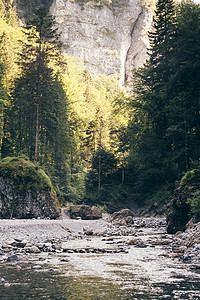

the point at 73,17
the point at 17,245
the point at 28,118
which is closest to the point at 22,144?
the point at 28,118

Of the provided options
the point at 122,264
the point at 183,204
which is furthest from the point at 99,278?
the point at 183,204

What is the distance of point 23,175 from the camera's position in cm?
2269

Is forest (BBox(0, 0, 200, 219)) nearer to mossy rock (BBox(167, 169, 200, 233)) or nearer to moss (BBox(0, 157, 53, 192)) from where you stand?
A: moss (BBox(0, 157, 53, 192))

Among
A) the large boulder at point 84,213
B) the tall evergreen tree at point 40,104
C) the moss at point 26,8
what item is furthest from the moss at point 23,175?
the moss at point 26,8

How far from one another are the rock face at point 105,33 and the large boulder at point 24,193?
7521cm

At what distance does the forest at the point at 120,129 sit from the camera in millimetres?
30781

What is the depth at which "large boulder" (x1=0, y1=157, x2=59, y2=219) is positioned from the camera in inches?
830

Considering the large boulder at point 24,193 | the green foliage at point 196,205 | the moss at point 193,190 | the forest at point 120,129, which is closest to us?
the green foliage at point 196,205

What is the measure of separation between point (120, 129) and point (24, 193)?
27728 millimetres

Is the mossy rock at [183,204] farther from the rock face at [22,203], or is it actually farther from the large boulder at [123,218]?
the large boulder at [123,218]

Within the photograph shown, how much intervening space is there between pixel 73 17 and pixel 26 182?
87.2 metres

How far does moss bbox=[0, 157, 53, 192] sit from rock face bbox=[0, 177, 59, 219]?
1.12 ft

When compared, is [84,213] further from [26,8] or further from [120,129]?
[26,8]

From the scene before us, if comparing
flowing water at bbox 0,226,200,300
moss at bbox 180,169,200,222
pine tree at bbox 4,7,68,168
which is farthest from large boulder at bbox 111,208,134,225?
flowing water at bbox 0,226,200,300
